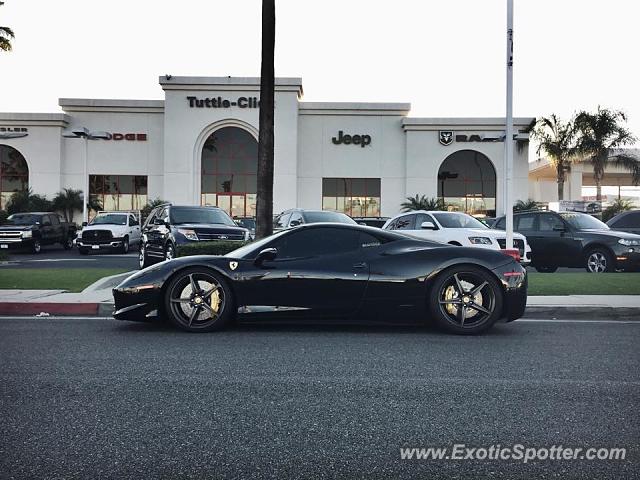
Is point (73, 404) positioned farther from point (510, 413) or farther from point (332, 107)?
point (332, 107)

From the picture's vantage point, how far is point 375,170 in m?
41.2

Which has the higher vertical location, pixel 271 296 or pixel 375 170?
pixel 375 170

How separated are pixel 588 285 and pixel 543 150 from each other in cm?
3207

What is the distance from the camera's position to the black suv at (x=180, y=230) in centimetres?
1623

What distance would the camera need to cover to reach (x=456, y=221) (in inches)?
652

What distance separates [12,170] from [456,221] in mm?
34852

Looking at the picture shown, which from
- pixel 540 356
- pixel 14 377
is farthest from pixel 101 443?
pixel 540 356

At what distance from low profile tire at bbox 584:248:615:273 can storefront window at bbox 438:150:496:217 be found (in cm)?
2625

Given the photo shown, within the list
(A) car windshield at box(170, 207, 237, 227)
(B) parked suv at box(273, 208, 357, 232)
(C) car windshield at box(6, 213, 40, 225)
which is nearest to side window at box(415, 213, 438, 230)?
(B) parked suv at box(273, 208, 357, 232)

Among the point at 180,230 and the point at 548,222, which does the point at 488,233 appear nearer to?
the point at 548,222

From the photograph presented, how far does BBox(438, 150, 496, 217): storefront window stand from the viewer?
42.6 m

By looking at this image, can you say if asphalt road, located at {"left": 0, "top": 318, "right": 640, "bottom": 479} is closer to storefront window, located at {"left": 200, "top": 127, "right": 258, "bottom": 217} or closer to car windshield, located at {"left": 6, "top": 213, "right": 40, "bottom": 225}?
car windshield, located at {"left": 6, "top": 213, "right": 40, "bottom": 225}

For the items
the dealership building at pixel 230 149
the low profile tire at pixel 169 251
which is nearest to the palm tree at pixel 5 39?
the dealership building at pixel 230 149

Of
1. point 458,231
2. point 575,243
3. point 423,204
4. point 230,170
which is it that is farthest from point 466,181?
point 458,231
